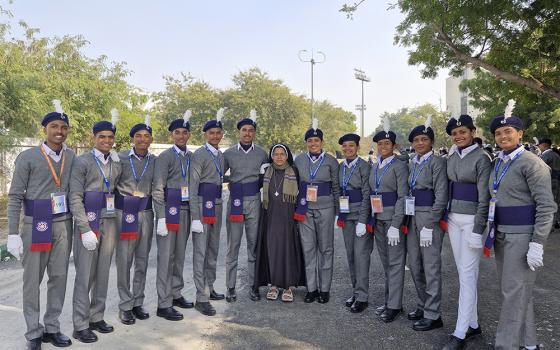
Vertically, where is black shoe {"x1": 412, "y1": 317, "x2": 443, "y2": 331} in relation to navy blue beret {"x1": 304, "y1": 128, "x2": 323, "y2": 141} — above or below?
below

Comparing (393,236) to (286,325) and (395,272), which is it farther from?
(286,325)

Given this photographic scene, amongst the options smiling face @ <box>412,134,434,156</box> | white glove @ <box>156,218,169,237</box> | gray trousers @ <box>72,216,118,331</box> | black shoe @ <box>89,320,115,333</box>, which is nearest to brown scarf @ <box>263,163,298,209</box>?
white glove @ <box>156,218,169,237</box>

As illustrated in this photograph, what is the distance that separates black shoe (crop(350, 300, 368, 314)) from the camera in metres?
4.99

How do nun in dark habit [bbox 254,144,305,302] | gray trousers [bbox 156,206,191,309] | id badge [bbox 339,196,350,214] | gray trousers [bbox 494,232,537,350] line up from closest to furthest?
gray trousers [bbox 494,232,537,350], gray trousers [bbox 156,206,191,309], id badge [bbox 339,196,350,214], nun in dark habit [bbox 254,144,305,302]

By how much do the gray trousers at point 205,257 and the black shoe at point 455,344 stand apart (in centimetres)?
263

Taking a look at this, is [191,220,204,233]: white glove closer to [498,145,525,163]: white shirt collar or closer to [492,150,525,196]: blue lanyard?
[492,150,525,196]: blue lanyard

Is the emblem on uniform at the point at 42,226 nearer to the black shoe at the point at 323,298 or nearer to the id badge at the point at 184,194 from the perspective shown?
the id badge at the point at 184,194

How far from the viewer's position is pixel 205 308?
16.3ft

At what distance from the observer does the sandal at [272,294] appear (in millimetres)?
5453

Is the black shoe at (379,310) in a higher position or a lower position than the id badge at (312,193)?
lower

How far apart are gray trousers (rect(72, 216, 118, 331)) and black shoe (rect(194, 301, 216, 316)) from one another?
1.05 m

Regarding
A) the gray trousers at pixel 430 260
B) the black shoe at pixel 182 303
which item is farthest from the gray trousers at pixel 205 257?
the gray trousers at pixel 430 260

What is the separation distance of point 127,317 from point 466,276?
3463 millimetres

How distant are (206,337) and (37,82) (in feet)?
31.0
